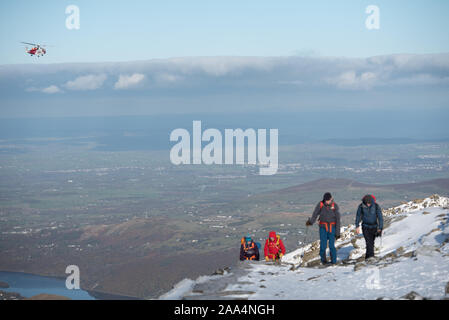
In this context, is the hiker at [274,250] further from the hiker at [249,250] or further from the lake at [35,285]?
the lake at [35,285]

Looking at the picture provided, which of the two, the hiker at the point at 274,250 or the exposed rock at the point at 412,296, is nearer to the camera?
the exposed rock at the point at 412,296

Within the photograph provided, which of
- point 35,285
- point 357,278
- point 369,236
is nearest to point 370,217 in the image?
point 369,236

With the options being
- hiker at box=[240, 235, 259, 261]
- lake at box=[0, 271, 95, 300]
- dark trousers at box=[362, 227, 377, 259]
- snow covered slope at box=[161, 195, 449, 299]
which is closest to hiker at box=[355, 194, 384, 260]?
dark trousers at box=[362, 227, 377, 259]

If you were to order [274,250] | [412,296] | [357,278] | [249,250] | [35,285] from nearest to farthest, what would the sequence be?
[412,296] < [357,278] < [249,250] < [274,250] < [35,285]

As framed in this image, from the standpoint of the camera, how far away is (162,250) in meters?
111

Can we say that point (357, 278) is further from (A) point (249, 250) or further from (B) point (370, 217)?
(A) point (249, 250)

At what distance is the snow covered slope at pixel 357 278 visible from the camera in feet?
41.6

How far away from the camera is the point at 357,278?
46.6 feet

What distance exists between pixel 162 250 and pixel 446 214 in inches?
3743

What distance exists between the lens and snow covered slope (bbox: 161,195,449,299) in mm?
12668

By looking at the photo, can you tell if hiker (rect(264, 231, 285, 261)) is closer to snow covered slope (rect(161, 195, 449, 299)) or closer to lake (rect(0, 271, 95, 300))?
snow covered slope (rect(161, 195, 449, 299))

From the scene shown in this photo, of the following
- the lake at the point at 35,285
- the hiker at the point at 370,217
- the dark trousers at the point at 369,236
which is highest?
the hiker at the point at 370,217

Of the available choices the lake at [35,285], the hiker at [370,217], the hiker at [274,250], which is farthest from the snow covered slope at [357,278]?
the lake at [35,285]

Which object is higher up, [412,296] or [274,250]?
[412,296]
